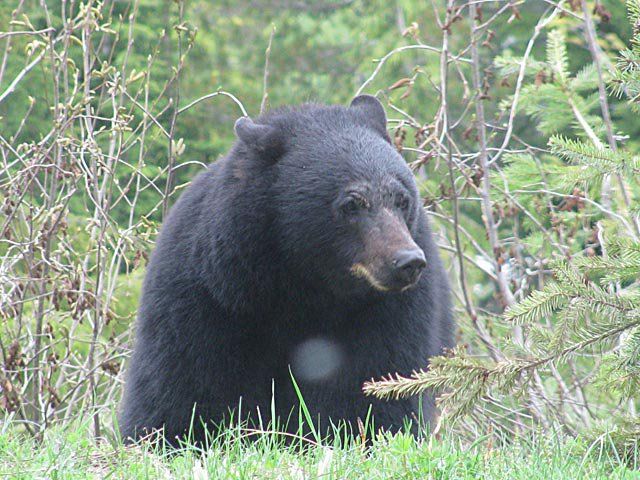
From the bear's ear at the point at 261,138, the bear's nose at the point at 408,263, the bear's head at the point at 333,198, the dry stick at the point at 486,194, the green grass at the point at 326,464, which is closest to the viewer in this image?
the green grass at the point at 326,464

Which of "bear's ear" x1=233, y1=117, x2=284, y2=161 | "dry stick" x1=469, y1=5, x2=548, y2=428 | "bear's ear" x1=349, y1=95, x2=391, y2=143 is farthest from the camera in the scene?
"dry stick" x1=469, y1=5, x2=548, y2=428

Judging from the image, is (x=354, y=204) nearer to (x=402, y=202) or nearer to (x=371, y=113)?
(x=402, y=202)

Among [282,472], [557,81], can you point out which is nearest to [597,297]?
[282,472]

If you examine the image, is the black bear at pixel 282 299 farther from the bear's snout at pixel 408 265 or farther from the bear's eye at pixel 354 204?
the bear's snout at pixel 408 265

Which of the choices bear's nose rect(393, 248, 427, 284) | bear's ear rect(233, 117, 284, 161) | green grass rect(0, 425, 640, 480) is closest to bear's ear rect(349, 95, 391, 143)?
bear's ear rect(233, 117, 284, 161)

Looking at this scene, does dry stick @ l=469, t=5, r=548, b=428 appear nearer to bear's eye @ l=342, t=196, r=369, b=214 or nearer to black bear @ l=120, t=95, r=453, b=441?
black bear @ l=120, t=95, r=453, b=441

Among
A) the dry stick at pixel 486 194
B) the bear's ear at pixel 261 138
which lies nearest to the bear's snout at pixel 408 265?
the bear's ear at pixel 261 138

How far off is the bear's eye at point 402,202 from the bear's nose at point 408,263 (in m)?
0.39

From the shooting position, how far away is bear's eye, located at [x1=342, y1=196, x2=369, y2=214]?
14.9 feet

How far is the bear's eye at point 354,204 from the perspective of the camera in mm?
4531

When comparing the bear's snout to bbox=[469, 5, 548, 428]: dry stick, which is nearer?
the bear's snout

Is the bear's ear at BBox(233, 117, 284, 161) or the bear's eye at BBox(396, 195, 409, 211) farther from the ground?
the bear's ear at BBox(233, 117, 284, 161)

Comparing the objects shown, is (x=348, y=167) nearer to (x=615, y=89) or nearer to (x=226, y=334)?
(x=226, y=334)

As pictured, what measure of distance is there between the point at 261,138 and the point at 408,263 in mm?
990
